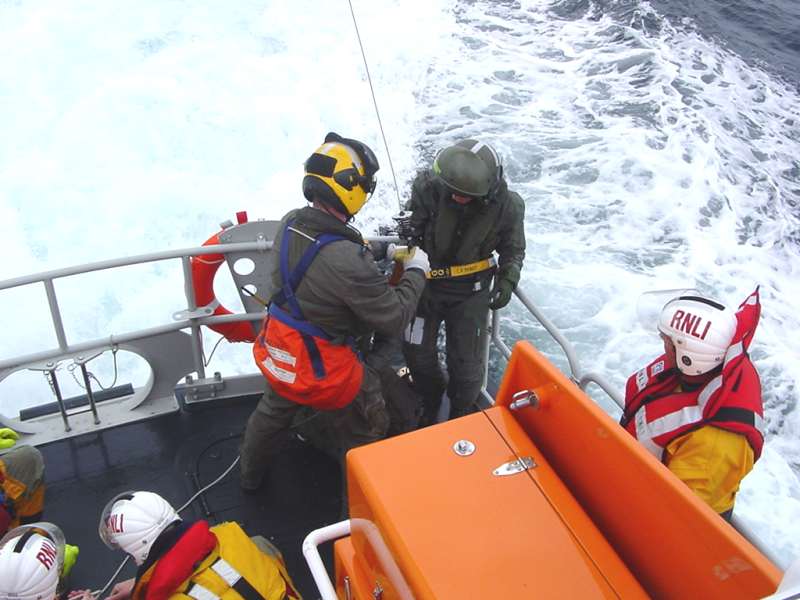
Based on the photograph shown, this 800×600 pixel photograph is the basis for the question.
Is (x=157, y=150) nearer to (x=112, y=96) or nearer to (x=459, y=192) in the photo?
(x=112, y=96)

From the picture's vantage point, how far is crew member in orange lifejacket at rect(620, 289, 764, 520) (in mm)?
2109

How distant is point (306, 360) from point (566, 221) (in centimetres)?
634

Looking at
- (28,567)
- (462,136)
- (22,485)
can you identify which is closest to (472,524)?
(28,567)

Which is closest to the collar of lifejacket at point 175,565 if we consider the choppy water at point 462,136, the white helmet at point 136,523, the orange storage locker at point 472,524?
the white helmet at point 136,523

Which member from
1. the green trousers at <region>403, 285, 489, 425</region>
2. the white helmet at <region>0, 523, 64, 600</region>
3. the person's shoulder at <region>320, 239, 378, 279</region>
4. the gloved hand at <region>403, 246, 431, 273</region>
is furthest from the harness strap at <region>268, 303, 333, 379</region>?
the white helmet at <region>0, 523, 64, 600</region>

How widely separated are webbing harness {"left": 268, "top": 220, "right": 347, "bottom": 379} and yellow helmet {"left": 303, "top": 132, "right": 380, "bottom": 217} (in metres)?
0.14

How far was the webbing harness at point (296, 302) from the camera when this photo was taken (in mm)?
2688

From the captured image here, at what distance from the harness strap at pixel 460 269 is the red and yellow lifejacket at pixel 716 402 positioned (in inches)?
49.3

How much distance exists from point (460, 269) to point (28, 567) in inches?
88.9

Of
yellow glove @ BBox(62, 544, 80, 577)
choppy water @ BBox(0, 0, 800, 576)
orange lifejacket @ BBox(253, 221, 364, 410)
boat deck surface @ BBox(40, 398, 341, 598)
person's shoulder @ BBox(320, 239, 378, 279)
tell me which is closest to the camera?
person's shoulder @ BBox(320, 239, 378, 279)

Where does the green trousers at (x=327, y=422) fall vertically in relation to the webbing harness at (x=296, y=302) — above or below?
below

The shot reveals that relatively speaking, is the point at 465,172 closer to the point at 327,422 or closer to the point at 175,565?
the point at 327,422

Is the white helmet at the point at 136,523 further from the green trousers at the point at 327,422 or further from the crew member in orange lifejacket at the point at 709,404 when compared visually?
the crew member in orange lifejacket at the point at 709,404

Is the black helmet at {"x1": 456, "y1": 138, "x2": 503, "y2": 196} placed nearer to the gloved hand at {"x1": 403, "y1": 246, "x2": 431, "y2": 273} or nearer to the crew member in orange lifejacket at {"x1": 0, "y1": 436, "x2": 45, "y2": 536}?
the gloved hand at {"x1": 403, "y1": 246, "x2": 431, "y2": 273}
